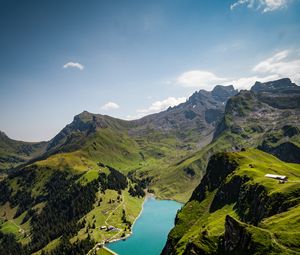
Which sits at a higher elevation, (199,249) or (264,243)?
(264,243)

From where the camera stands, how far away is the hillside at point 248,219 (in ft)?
252

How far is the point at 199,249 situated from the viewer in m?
101

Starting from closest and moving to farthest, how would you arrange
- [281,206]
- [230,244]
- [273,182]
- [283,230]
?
[283,230]
[230,244]
[281,206]
[273,182]

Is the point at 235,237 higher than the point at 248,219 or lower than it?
higher

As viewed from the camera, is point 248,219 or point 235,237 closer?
point 235,237

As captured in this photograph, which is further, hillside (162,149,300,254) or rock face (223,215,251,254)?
rock face (223,215,251,254)

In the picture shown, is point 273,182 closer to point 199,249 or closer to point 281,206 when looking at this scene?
point 281,206


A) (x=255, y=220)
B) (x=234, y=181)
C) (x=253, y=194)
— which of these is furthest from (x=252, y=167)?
(x=255, y=220)

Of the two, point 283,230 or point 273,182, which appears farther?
point 273,182

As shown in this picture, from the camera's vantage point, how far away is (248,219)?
420 feet

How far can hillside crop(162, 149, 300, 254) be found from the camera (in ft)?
252

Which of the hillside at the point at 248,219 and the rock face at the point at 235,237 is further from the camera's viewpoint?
the rock face at the point at 235,237

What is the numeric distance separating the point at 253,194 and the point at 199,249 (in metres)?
48.3

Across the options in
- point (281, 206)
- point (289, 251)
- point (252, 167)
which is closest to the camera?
point (289, 251)
